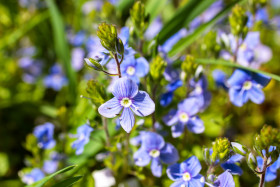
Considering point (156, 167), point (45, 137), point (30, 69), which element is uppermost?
point (30, 69)

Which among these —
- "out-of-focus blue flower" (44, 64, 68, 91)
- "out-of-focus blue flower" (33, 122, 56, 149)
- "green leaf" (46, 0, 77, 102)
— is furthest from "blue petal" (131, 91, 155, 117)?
"out-of-focus blue flower" (44, 64, 68, 91)

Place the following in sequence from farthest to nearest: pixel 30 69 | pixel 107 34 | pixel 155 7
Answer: pixel 30 69, pixel 155 7, pixel 107 34

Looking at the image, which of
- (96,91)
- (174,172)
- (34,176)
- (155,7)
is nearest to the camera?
(96,91)

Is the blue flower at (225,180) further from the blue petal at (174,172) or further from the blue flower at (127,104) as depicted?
the blue flower at (127,104)

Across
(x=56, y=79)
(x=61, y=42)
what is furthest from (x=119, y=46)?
(x=56, y=79)

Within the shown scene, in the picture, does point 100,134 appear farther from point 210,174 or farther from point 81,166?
point 210,174

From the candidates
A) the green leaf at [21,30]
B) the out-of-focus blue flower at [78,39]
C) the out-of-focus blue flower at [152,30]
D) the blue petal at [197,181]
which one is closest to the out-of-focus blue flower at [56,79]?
the out-of-focus blue flower at [78,39]

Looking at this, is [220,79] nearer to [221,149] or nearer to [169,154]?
[169,154]
